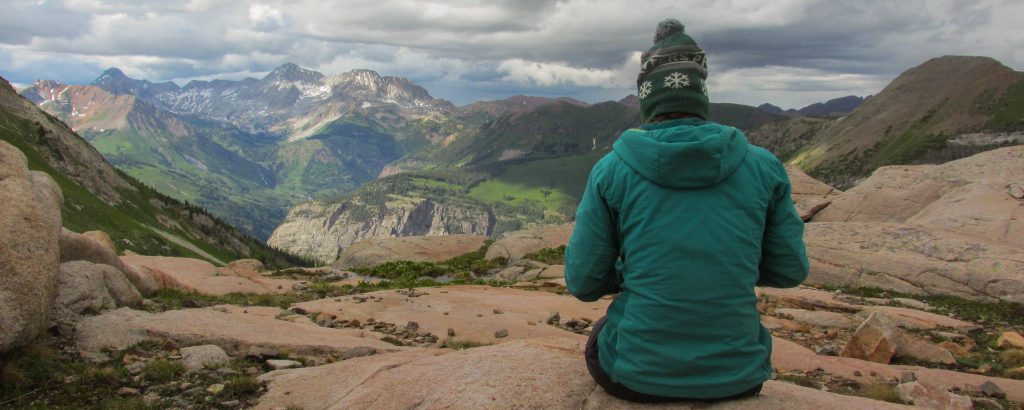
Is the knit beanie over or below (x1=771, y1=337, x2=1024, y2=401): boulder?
over

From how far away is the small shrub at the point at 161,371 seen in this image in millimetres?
11391

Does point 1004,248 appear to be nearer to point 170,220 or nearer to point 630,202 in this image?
point 630,202

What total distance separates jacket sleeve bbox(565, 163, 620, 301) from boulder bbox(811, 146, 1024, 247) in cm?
3610

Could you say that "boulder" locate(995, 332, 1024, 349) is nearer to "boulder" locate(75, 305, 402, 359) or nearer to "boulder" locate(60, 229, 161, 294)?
"boulder" locate(75, 305, 402, 359)

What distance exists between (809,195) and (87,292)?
5425 cm

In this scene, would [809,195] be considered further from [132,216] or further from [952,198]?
[132,216]

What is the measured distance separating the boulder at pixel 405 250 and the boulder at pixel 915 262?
35698 millimetres

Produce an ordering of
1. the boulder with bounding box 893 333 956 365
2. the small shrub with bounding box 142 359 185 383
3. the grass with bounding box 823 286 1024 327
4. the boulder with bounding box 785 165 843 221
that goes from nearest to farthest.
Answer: the small shrub with bounding box 142 359 185 383 < the boulder with bounding box 893 333 956 365 < the grass with bounding box 823 286 1024 327 < the boulder with bounding box 785 165 843 221

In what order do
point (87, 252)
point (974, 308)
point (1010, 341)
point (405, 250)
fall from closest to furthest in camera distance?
point (1010, 341) → point (87, 252) → point (974, 308) → point (405, 250)

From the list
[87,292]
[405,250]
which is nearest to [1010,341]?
[87,292]

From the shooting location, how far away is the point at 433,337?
1755 centimetres

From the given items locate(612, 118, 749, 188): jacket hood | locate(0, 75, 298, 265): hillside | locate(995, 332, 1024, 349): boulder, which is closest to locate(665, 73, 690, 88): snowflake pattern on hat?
locate(612, 118, 749, 188): jacket hood

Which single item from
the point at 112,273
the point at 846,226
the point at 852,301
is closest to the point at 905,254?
the point at 846,226

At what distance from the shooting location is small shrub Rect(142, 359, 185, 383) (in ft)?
37.4
